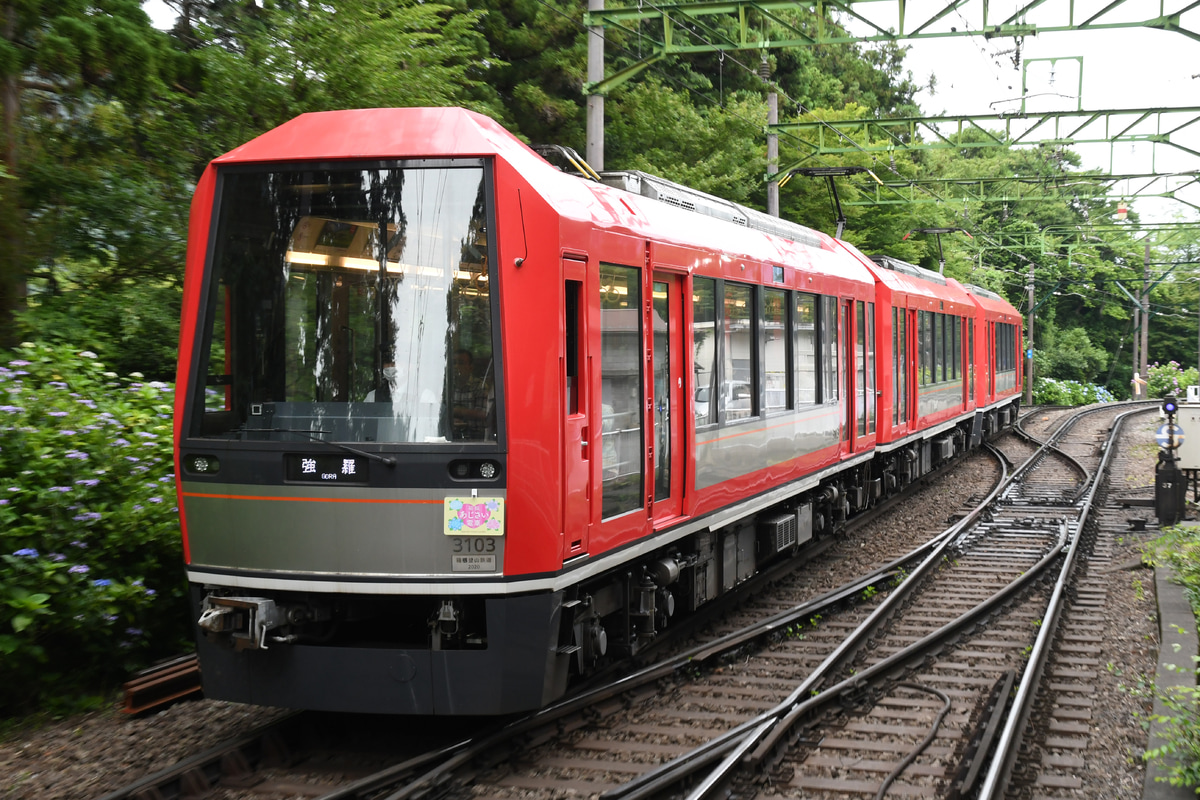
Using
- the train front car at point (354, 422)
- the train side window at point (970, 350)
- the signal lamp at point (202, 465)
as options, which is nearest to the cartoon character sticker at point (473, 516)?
the train front car at point (354, 422)

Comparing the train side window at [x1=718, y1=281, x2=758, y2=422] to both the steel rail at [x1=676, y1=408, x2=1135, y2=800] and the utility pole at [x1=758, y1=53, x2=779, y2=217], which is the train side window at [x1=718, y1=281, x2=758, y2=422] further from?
the utility pole at [x1=758, y1=53, x2=779, y2=217]

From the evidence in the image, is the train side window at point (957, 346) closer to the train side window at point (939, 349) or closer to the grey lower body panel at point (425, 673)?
the train side window at point (939, 349)

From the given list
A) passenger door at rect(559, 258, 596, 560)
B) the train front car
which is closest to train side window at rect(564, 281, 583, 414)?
passenger door at rect(559, 258, 596, 560)

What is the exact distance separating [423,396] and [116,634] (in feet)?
9.59

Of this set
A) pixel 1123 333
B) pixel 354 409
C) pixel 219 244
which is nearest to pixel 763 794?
pixel 354 409

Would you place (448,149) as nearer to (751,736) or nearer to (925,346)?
(751,736)

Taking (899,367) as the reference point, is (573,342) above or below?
above

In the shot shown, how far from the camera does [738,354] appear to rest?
8781 millimetres

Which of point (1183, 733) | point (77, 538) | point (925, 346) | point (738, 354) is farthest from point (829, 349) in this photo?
point (77, 538)

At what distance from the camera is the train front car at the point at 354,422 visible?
553 centimetres

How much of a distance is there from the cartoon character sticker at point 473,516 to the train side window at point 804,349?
5.36 metres

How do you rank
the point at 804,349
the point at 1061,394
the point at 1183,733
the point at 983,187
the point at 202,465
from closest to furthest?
the point at 1183,733 < the point at 202,465 < the point at 804,349 < the point at 983,187 < the point at 1061,394

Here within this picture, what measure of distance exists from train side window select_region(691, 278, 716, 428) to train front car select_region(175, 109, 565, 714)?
247 cm

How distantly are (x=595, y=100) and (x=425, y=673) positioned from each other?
9.02m
